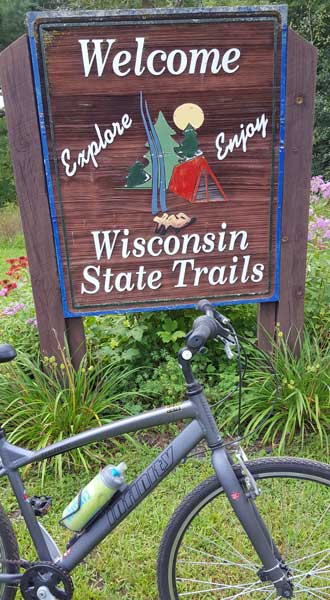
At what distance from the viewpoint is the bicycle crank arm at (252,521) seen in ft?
4.59

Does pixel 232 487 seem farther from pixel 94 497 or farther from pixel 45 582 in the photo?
pixel 45 582

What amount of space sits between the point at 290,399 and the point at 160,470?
1341mm

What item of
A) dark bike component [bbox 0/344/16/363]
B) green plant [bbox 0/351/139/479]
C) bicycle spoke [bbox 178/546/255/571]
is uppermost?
dark bike component [bbox 0/344/16/363]

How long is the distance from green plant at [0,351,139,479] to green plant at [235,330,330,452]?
2.32 feet

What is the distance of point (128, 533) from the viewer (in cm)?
218

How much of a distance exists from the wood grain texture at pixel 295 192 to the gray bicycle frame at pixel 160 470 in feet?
4.79

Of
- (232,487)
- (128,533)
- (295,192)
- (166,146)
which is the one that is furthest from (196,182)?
(128,533)

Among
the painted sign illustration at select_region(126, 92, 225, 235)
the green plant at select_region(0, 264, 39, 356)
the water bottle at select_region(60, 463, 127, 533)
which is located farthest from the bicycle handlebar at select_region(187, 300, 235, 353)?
the green plant at select_region(0, 264, 39, 356)

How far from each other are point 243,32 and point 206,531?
2.28 m

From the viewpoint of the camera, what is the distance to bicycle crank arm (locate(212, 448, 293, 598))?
55.1 inches

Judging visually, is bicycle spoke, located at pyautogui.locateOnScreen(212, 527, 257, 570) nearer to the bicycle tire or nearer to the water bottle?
the water bottle

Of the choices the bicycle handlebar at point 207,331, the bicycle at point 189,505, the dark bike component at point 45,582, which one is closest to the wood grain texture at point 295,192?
the bicycle at point 189,505

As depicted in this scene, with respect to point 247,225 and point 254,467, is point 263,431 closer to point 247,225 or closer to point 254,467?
point 247,225

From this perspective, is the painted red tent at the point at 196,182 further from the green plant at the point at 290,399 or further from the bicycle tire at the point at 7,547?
the bicycle tire at the point at 7,547
